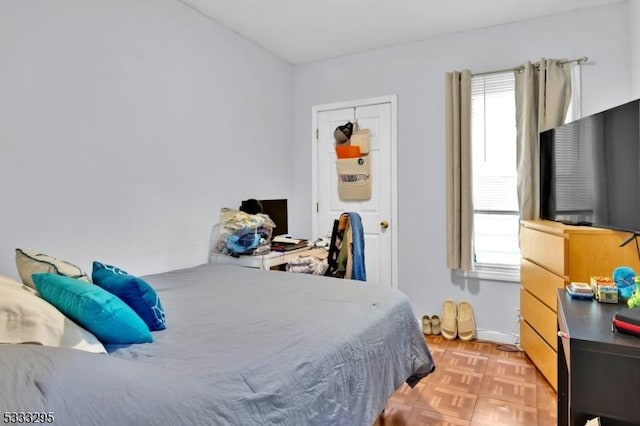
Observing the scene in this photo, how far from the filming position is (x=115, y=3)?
2.39 meters

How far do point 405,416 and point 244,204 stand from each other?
6.96 ft

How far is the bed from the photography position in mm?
819

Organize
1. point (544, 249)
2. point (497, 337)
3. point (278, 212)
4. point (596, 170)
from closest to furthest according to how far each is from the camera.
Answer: point (596, 170)
point (544, 249)
point (497, 337)
point (278, 212)

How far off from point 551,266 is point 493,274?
0.90 meters

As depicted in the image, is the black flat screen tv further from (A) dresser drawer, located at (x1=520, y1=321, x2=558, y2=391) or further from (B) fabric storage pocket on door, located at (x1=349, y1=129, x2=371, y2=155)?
(B) fabric storage pocket on door, located at (x1=349, y1=129, x2=371, y2=155)

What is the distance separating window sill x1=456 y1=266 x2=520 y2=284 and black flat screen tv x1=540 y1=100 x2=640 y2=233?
0.61 metres

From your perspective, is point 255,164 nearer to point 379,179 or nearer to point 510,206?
point 379,179

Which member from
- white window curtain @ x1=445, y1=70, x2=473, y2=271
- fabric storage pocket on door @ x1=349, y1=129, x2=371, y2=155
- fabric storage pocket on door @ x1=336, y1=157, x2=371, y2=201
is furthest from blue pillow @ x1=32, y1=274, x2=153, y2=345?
fabric storage pocket on door @ x1=349, y1=129, x2=371, y2=155

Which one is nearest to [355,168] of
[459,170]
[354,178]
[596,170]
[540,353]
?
[354,178]

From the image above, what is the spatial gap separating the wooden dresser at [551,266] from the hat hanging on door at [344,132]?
1851mm

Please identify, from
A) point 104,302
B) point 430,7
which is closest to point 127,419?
point 104,302

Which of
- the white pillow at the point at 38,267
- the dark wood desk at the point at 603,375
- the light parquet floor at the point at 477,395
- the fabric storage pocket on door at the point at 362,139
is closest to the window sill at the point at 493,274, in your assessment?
the light parquet floor at the point at 477,395

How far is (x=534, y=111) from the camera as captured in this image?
10.1 feet

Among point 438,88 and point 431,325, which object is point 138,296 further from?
point 438,88
